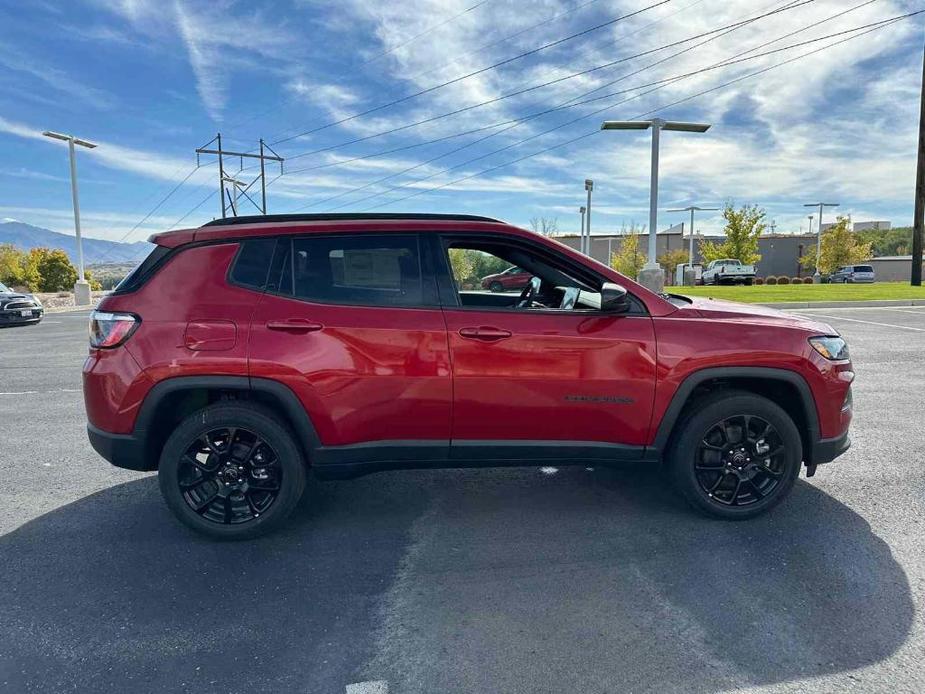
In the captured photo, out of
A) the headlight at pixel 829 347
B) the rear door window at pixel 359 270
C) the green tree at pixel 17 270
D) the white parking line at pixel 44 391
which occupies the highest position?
the green tree at pixel 17 270

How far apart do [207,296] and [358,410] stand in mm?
1046

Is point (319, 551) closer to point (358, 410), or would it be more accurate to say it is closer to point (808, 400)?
point (358, 410)

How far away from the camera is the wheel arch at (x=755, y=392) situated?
3.17 metres

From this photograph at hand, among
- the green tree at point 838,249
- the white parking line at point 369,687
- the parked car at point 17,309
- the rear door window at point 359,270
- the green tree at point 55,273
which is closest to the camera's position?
the white parking line at point 369,687

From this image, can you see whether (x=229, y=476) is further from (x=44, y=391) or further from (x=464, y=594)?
(x=44, y=391)

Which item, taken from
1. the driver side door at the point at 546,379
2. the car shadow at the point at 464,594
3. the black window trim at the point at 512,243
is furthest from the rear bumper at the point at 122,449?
the black window trim at the point at 512,243

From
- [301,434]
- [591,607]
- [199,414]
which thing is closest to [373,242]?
[301,434]

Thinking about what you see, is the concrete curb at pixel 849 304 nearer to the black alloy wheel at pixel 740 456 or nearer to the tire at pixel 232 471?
the black alloy wheel at pixel 740 456

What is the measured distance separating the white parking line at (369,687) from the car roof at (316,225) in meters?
2.26

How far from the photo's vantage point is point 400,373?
3.04 metres

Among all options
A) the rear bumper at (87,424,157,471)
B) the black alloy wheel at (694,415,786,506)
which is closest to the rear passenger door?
the rear bumper at (87,424,157,471)

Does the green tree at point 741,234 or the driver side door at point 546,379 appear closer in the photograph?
the driver side door at point 546,379

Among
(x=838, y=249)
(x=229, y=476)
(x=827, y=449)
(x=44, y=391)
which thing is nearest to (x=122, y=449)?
(x=229, y=476)

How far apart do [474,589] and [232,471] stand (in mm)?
1516
